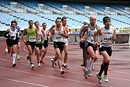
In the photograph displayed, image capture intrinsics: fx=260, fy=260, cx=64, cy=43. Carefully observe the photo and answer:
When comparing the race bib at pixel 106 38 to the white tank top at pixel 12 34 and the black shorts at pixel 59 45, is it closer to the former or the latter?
the black shorts at pixel 59 45

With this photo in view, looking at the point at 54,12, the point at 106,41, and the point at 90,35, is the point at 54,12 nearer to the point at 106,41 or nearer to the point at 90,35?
the point at 90,35

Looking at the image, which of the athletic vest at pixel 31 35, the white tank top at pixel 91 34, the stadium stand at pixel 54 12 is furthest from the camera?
the stadium stand at pixel 54 12

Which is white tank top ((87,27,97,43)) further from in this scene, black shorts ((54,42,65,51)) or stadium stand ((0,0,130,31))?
stadium stand ((0,0,130,31))

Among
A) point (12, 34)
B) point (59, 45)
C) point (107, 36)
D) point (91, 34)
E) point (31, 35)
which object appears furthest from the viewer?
point (12, 34)

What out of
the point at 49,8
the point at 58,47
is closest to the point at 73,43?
the point at 58,47

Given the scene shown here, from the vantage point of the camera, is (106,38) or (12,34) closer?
(106,38)

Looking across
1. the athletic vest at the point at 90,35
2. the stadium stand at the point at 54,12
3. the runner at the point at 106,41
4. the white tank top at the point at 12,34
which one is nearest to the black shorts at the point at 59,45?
the athletic vest at the point at 90,35

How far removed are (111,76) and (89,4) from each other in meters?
54.0

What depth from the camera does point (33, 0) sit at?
177ft

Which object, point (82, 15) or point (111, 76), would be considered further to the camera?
point (82, 15)

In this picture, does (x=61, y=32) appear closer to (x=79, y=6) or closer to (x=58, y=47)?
(x=58, y=47)

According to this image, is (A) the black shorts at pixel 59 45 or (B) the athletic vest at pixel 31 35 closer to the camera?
(A) the black shorts at pixel 59 45

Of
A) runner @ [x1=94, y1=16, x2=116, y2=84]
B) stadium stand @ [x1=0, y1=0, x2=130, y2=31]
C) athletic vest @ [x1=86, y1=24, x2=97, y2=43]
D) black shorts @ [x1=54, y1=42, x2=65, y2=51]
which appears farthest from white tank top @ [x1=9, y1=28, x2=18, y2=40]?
stadium stand @ [x1=0, y1=0, x2=130, y2=31]

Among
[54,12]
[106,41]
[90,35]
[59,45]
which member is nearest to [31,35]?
[59,45]
